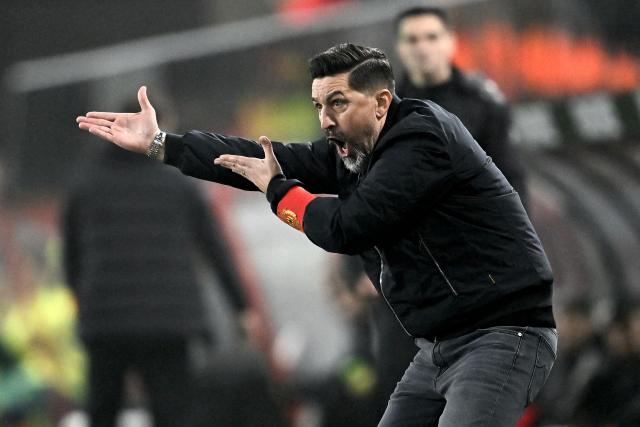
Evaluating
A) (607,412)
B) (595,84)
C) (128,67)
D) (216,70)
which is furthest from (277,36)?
(607,412)

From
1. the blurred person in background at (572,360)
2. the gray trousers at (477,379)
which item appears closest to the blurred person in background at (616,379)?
the blurred person in background at (572,360)

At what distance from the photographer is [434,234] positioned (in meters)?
3.01

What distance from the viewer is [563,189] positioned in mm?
6195

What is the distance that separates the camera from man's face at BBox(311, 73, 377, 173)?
307 cm

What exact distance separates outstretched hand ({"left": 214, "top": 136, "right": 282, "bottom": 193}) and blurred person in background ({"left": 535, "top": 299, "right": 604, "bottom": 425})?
3.34 meters

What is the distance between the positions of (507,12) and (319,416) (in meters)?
2.33

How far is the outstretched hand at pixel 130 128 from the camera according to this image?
3.41 metres

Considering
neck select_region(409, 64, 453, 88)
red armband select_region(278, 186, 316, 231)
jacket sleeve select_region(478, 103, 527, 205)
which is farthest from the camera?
neck select_region(409, 64, 453, 88)

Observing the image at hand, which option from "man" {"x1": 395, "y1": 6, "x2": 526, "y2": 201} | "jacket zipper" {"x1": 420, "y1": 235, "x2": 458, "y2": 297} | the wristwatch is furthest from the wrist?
"man" {"x1": 395, "y1": 6, "x2": 526, "y2": 201}

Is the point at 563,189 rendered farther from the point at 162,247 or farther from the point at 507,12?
the point at 162,247

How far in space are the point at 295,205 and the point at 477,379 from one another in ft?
2.07

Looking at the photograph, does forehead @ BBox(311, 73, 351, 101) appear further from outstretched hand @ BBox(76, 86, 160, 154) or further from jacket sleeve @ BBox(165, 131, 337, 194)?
outstretched hand @ BBox(76, 86, 160, 154)

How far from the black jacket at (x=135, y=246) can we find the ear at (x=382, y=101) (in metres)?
2.37

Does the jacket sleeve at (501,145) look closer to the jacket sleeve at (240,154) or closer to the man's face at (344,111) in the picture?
the jacket sleeve at (240,154)
